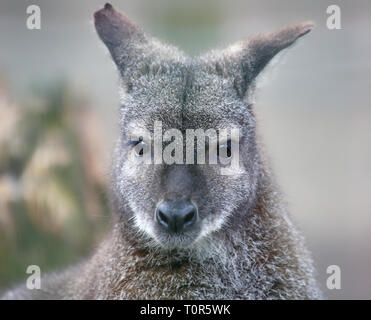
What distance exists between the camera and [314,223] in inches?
394

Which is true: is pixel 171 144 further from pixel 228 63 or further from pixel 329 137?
pixel 329 137

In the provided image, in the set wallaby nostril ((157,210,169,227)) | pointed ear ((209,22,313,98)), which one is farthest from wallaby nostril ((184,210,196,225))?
pointed ear ((209,22,313,98))

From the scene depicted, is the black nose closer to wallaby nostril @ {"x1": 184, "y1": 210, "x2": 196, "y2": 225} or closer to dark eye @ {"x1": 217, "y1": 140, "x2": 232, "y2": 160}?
wallaby nostril @ {"x1": 184, "y1": 210, "x2": 196, "y2": 225}

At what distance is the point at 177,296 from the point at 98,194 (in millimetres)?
3656

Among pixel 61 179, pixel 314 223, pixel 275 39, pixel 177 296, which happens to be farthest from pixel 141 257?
pixel 314 223

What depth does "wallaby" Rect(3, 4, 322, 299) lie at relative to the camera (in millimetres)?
4754

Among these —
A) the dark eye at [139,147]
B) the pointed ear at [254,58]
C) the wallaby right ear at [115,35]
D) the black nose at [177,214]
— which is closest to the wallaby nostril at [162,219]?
the black nose at [177,214]

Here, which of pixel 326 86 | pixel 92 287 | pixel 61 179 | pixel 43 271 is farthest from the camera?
pixel 326 86

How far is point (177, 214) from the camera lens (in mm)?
4406

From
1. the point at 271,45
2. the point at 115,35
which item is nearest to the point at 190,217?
the point at 271,45

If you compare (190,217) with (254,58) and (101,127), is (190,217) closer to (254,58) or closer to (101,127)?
(254,58)

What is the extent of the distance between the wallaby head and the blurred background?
0.91 m

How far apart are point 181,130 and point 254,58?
3.30ft

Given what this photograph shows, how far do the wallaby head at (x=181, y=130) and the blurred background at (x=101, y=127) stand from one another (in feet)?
2.98
